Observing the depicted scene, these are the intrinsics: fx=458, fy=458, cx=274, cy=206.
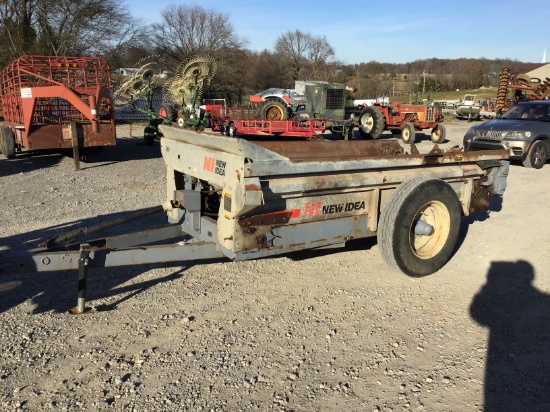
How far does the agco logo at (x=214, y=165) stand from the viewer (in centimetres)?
359

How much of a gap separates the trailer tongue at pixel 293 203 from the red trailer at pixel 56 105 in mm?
6508

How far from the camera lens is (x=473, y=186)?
16.8 feet

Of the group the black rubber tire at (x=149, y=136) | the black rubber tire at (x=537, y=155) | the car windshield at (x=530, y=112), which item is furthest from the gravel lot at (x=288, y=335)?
the black rubber tire at (x=149, y=136)

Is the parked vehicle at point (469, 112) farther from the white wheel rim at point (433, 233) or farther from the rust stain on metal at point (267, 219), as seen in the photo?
the rust stain on metal at point (267, 219)

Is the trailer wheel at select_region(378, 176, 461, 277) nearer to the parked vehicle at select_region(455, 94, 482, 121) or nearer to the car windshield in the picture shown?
the car windshield

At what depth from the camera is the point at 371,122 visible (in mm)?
16609

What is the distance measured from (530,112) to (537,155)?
59.2 inches

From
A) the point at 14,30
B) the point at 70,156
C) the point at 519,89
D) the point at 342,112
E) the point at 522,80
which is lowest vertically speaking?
the point at 70,156

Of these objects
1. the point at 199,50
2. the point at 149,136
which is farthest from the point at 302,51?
the point at 149,136

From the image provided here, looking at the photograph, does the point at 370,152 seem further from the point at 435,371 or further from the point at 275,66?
the point at 275,66

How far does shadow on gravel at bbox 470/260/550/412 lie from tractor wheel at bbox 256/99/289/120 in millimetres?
13123

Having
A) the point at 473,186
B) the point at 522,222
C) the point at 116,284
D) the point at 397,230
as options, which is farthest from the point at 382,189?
the point at 522,222

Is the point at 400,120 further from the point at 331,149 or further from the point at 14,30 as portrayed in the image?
the point at 14,30

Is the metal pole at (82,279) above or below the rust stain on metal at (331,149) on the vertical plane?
below
